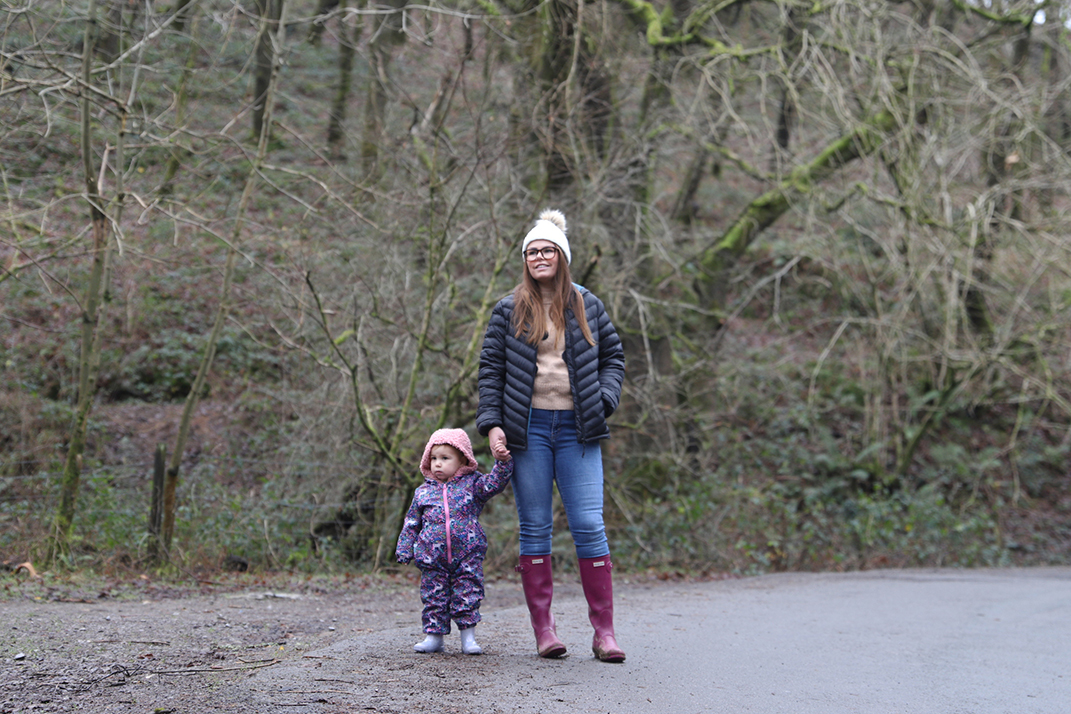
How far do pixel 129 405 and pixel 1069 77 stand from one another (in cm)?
1362

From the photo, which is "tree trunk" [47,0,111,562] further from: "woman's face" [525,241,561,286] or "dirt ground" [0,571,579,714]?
"woman's face" [525,241,561,286]

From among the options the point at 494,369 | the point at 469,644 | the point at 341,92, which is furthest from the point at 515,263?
the point at 341,92

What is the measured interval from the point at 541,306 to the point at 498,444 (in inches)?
29.6

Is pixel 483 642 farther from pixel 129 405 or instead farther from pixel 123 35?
pixel 129 405

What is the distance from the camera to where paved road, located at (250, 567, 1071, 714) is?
3.71 m

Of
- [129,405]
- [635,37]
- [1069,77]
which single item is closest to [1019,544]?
[1069,77]

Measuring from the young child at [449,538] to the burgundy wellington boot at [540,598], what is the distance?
0.24 meters

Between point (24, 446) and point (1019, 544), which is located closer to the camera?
point (24, 446)

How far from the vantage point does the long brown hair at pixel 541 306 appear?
180 inches

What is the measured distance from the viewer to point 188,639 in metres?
4.63

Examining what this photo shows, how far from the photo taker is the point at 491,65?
31.0 ft

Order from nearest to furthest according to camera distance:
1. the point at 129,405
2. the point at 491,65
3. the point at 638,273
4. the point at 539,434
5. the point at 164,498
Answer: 1. the point at 539,434
2. the point at 164,498
3. the point at 491,65
4. the point at 638,273
5. the point at 129,405

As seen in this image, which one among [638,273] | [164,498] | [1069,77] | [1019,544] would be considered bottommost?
[1019,544]

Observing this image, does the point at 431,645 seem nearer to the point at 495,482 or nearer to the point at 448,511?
the point at 448,511
